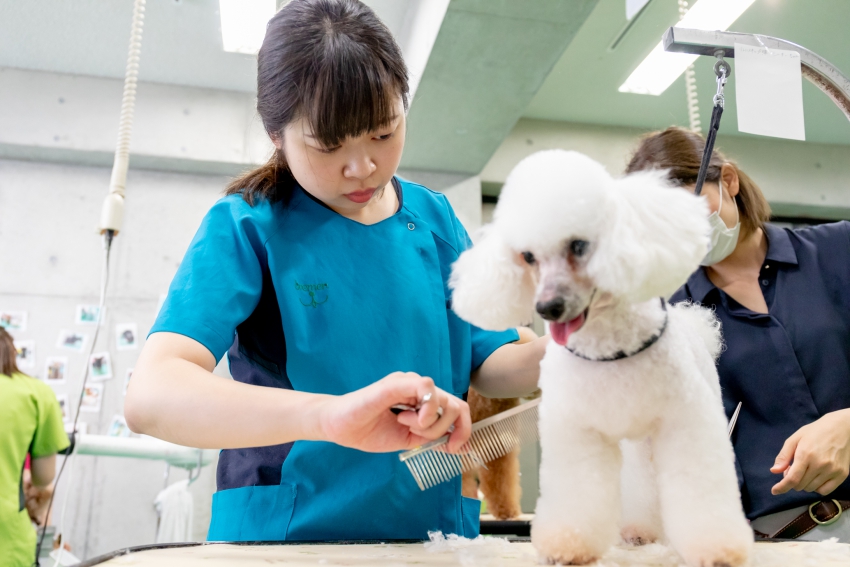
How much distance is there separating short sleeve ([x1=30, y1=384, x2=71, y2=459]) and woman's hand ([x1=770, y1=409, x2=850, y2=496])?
237 cm

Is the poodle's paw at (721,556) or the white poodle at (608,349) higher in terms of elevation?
the white poodle at (608,349)

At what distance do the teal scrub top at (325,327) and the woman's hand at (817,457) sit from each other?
0.43m

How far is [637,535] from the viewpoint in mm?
773

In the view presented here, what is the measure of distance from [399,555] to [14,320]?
343 centimetres

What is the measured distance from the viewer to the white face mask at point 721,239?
41.1 inches

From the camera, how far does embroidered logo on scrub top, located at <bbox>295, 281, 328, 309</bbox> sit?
2.60 feet

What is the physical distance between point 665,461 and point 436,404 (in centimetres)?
26

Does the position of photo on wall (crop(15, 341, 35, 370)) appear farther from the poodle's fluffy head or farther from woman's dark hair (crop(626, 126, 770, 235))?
the poodle's fluffy head

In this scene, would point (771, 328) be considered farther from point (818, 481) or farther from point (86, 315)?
point (86, 315)

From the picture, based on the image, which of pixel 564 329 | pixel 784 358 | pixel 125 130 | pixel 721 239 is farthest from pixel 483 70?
pixel 564 329

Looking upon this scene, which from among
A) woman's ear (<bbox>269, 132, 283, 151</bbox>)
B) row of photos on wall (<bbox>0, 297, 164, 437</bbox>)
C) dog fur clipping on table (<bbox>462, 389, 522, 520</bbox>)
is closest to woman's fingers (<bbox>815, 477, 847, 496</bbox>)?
woman's ear (<bbox>269, 132, 283, 151</bbox>)

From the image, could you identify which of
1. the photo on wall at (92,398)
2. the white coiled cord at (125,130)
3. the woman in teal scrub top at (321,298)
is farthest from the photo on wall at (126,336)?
the woman in teal scrub top at (321,298)

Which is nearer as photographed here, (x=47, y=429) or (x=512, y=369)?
(x=512, y=369)

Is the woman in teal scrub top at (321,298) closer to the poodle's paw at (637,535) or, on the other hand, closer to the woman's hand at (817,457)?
the poodle's paw at (637,535)
